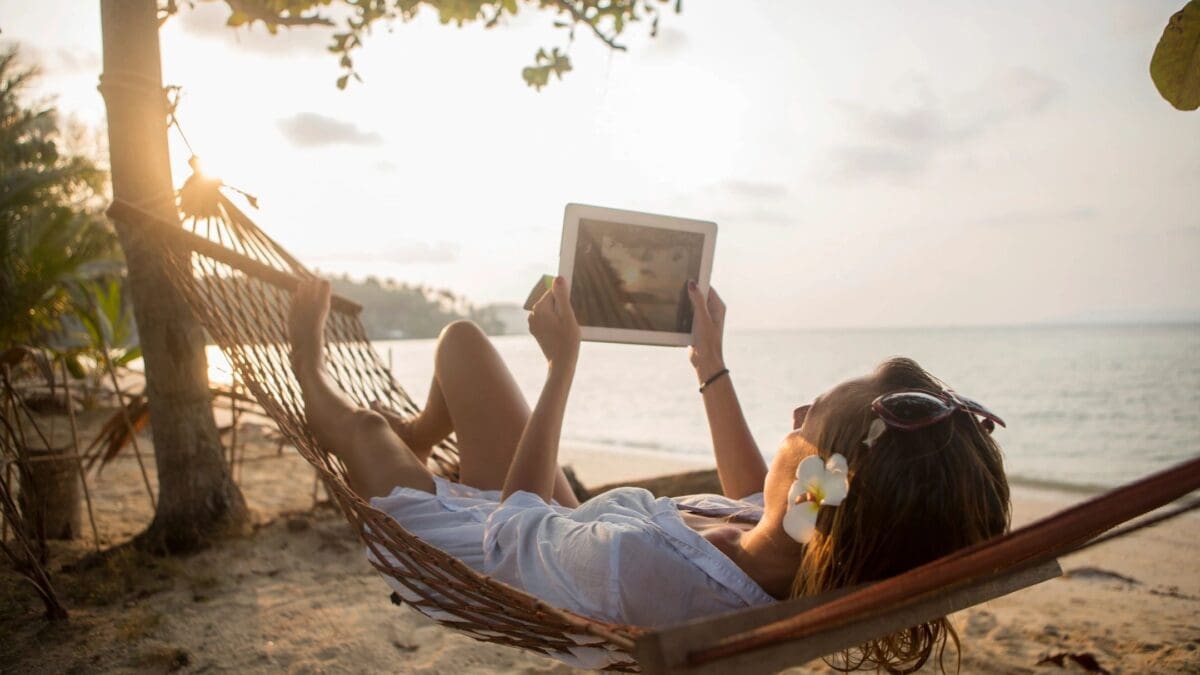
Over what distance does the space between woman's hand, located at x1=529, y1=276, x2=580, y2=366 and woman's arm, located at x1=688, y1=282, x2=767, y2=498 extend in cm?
30

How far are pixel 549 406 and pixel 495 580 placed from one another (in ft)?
1.19

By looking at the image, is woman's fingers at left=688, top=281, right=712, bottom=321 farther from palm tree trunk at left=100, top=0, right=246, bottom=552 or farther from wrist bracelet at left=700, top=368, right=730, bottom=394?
palm tree trunk at left=100, top=0, right=246, bottom=552

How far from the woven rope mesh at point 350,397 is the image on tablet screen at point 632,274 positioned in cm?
54

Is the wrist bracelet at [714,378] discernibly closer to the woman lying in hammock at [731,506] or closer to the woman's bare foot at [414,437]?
the woman lying in hammock at [731,506]

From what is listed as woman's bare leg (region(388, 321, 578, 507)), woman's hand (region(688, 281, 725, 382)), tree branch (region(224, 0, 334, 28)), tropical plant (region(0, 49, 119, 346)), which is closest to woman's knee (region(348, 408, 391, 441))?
woman's bare leg (region(388, 321, 578, 507))

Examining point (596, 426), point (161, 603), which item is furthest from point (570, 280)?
point (596, 426)

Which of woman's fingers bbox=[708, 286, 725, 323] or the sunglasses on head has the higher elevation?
woman's fingers bbox=[708, 286, 725, 323]

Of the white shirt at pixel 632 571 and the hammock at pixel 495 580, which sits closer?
the hammock at pixel 495 580

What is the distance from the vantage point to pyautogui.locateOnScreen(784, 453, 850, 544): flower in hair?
37.2 inches

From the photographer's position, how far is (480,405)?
173cm

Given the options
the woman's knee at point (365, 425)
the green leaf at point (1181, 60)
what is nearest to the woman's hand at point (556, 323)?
the woman's knee at point (365, 425)

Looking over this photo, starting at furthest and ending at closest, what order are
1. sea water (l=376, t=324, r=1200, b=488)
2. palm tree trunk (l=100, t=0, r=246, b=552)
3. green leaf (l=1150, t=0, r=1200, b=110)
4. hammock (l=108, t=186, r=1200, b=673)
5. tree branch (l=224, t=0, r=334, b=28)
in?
1. sea water (l=376, t=324, r=1200, b=488)
2. tree branch (l=224, t=0, r=334, b=28)
3. palm tree trunk (l=100, t=0, r=246, b=552)
4. green leaf (l=1150, t=0, r=1200, b=110)
5. hammock (l=108, t=186, r=1200, b=673)

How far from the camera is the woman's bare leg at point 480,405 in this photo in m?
1.73

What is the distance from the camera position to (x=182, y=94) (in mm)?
2189
